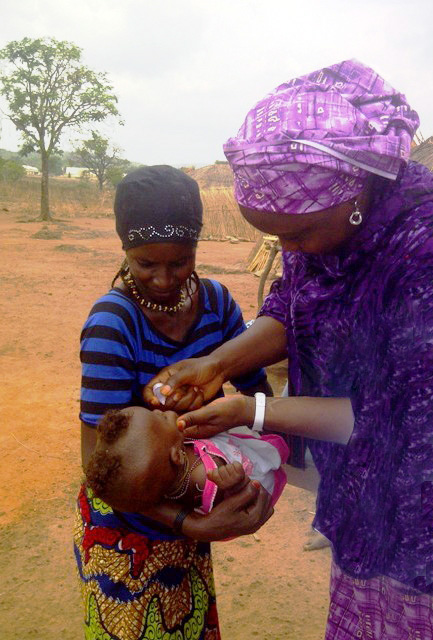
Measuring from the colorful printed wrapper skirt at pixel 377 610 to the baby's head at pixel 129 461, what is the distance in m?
0.63

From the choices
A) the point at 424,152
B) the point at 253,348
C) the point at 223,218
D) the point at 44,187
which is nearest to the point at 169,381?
the point at 253,348

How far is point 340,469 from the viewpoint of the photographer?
64.3 inches

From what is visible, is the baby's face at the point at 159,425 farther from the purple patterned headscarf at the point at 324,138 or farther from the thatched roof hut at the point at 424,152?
the thatched roof hut at the point at 424,152

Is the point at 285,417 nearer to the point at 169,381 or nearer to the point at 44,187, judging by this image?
the point at 169,381

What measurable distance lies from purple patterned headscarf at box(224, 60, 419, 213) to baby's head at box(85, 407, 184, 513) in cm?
61

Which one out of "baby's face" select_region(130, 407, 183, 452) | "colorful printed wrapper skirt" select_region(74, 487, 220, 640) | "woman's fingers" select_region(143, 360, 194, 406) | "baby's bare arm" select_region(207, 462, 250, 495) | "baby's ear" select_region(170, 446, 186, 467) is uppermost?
"woman's fingers" select_region(143, 360, 194, 406)

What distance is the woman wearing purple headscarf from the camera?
1335mm

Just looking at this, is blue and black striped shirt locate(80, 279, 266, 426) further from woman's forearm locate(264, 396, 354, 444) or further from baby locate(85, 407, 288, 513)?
woman's forearm locate(264, 396, 354, 444)

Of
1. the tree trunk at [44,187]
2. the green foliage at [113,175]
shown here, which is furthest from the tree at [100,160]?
the tree trunk at [44,187]

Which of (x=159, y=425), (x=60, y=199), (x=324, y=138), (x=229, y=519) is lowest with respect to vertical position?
(x=60, y=199)

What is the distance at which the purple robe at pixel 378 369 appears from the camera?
1.38 metres

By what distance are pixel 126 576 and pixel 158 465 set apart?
41 cm

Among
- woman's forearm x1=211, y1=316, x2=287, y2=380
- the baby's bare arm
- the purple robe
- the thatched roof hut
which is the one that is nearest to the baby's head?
the baby's bare arm

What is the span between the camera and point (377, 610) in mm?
1686
